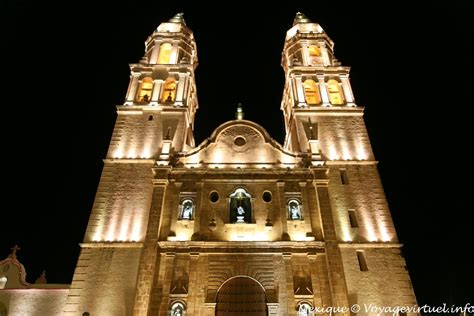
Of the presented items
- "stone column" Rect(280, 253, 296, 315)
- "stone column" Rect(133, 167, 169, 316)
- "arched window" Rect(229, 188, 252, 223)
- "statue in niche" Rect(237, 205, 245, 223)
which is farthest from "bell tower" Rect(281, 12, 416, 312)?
"stone column" Rect(133, 167, 169, 316)

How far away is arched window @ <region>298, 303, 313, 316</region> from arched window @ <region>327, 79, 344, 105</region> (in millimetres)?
16818

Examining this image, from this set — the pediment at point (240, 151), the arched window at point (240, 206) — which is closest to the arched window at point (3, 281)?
the pediment at point (240, 151)

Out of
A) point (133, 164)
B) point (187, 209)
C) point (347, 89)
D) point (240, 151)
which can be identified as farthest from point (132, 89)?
point (347, 89)

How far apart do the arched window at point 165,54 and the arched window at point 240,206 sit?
1512 centimetres

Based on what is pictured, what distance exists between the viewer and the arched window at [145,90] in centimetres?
3212

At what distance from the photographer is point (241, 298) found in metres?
21.9

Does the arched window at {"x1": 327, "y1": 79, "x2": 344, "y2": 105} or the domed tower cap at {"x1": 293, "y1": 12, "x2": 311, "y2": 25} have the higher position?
the domed tower cap at {"x1": 293, "y1": 12, "x2": 311, "y2": 25}

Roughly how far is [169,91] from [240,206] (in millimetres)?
12541

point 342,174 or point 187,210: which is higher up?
point 342,174

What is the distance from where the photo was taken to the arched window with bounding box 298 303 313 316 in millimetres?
21141

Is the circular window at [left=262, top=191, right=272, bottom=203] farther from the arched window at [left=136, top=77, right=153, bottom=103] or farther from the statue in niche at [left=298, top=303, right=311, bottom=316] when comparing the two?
the arched window at [left=136, top=77, right=153, bottom=103]

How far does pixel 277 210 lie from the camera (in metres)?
24.8

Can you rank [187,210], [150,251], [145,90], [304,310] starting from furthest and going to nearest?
[145,90]
[187,210]
[150,251]
[304,310]

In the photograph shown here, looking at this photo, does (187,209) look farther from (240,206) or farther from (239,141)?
(239,141)
